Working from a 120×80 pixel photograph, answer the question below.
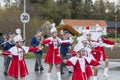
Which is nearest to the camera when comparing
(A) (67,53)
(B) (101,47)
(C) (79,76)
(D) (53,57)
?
(C) (79,76)

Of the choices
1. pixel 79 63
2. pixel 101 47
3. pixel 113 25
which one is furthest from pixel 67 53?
pixel 113 25

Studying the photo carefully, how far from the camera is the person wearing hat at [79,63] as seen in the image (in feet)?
35.2

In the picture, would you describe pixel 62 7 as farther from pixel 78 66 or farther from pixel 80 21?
pixel 78 66

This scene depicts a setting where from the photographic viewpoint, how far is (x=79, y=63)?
35.6 feet

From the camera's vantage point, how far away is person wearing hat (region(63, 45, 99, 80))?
35.2 feet

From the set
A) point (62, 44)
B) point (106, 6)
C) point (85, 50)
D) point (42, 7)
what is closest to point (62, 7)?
point (42, 7)

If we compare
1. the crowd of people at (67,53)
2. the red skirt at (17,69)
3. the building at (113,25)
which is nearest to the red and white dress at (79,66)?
the crowd of people at (67,53)

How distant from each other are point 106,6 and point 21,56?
108 meters

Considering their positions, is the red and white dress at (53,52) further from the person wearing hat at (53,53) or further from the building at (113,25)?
the building at (113,25)

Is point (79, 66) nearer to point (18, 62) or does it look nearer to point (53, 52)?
point (18, 62)

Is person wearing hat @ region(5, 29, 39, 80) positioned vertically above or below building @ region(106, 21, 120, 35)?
above

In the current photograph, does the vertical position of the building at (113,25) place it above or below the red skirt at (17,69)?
below

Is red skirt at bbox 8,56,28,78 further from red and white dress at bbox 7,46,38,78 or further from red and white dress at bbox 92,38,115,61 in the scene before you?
red and white dress at bbox 92,38,115,61

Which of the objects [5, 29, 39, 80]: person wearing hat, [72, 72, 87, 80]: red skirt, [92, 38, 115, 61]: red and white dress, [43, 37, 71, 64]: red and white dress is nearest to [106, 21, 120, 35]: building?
[92, 38, 115, 61]: red and white dress
